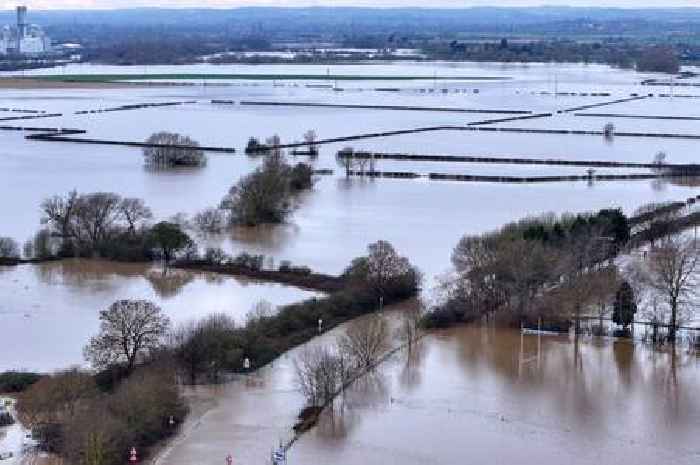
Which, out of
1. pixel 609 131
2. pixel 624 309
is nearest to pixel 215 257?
pixel 624 309

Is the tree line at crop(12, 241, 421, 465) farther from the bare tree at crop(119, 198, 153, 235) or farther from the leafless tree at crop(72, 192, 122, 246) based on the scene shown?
the bare tree at crop(119, 198, 153, 235)

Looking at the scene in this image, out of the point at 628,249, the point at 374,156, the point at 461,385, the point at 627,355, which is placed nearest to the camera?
the point at 461,385


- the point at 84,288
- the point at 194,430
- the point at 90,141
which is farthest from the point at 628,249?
the point at 90,141

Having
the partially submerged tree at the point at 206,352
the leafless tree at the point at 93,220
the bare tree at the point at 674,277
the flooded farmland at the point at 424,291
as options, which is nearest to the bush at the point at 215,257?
the flooded farmland at the point at 424,291

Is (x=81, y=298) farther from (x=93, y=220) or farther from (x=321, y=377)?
(x=321, y=377)

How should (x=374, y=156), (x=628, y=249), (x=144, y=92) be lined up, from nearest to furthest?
1. (x=628, y=249)
2. (x=374, y=156)
3. (x=144, y=92)

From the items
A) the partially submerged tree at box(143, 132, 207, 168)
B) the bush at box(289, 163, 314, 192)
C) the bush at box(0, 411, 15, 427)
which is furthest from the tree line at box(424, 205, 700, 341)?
the partially submerged tree at box(143, 132, 207, 168)

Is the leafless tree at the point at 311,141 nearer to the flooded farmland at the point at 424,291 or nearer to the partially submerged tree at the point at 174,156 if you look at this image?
the flooded farmland at the point at 424,291

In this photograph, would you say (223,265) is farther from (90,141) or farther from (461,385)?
(90,141)
